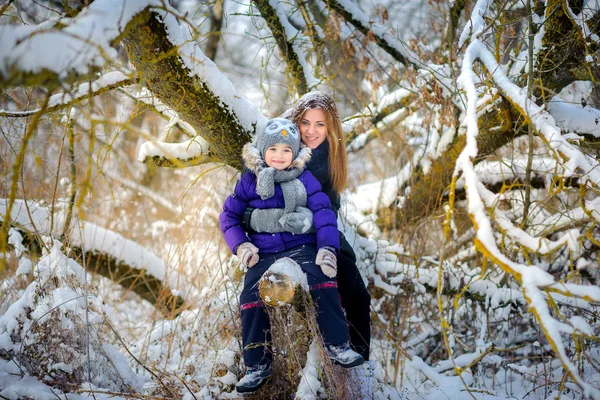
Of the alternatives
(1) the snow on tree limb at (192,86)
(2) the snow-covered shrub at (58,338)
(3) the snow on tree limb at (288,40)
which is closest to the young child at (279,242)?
(1) the snow on tree limb at (192,86)

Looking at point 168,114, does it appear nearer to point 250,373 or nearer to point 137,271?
point 137,271

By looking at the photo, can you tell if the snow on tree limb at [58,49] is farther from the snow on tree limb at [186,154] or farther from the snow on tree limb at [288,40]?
the snow on tree limb at [288,40]

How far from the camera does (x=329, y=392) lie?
2.28 metres

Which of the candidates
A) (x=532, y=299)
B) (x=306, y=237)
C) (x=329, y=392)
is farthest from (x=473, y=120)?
(x=329, y=392)

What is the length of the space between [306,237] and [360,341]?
0.75 metres

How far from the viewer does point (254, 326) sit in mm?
2332

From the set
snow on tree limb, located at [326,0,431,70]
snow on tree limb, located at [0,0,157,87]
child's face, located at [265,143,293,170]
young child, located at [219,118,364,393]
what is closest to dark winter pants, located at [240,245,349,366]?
young child, located at [219,118,364,393]

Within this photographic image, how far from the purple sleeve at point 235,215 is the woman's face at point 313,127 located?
1.85 ft

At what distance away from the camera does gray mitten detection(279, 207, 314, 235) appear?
8.14 ft

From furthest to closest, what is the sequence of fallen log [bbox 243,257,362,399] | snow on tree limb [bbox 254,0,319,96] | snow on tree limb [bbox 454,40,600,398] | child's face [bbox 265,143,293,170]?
snow on tree limb [bbox 254,0,319,96], child's face [bbox 265,143,293,170], fallen log [bbox 243,257,362,399], snow on tree limb [bbox 454,40,600,398]

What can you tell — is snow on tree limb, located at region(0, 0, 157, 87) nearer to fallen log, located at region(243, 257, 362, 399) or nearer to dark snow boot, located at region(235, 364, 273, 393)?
fallen log, located at region(243, 257, 362, 399)

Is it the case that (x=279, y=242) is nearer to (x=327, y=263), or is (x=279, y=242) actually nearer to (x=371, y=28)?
(x=327, y=263)

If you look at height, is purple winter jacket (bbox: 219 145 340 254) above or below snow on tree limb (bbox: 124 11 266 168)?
below

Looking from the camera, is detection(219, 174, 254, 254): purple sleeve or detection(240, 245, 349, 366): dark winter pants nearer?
detection(240, 245, 349, 366): dark winter pants
